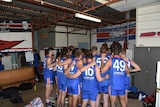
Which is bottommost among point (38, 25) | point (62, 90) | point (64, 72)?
point (62, 90)

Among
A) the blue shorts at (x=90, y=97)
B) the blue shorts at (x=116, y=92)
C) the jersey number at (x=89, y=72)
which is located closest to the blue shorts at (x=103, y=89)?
the blue shorts at (x=116, y=92)

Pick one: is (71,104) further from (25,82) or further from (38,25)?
(38,25)

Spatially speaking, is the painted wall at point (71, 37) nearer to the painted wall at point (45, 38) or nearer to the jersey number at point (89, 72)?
the painted wall at point (45, 38)

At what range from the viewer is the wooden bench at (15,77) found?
538cm

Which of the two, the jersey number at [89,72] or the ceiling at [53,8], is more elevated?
the ceiling at [53,8]

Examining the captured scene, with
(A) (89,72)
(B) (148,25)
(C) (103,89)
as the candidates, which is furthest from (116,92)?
(B) (148,25)

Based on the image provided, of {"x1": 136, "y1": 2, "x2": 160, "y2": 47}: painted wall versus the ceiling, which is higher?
the ceiling

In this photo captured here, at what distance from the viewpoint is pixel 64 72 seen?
3.43m

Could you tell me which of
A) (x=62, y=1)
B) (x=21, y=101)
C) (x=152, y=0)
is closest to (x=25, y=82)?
(x=21, y=101)

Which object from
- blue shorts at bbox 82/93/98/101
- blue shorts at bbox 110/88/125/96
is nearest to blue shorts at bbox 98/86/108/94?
blue shorts at bbox 110/88/125/96

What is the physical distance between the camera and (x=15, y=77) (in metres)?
Answer: 5.72

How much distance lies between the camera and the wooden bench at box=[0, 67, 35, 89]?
5.38 metres

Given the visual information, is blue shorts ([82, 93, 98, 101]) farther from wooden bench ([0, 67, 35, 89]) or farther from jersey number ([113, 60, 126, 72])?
wooden bench ([0, 67, 35, 89])

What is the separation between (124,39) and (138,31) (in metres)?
3.22
